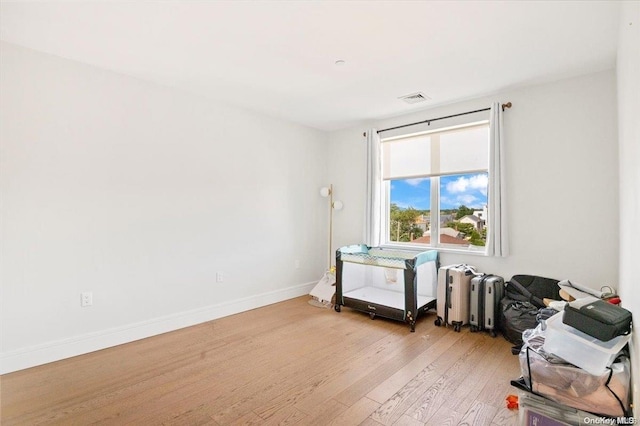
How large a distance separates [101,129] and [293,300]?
10.0 feet

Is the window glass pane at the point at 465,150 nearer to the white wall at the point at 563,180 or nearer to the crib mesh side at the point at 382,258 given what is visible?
the white wall at the point at 563,180

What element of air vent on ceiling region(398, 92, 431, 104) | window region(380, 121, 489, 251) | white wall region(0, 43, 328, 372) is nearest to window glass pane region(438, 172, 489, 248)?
window region(380, 121, 489, 251)

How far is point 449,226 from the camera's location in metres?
3.98

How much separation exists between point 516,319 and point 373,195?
2223 millimetres

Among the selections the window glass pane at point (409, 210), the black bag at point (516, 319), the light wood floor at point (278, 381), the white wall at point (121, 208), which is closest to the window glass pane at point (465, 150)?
the window glass pane at point (409, 210)

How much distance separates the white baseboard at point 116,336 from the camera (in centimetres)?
252

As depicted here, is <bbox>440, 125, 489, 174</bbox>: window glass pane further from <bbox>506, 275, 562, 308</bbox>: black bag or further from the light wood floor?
the light wood floor

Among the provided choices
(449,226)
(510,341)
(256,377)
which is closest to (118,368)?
(256,377)

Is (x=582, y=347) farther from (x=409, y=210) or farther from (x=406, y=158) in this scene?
(x=406, y=158)

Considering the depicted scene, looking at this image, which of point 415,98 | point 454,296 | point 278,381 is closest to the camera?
point 278,381

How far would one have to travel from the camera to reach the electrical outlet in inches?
111

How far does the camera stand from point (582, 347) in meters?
1.44

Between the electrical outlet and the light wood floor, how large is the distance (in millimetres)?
444

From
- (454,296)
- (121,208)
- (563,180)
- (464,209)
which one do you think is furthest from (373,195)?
(121,208)
